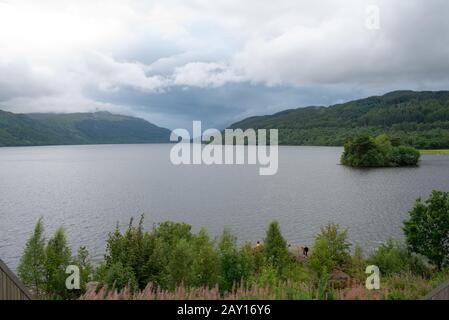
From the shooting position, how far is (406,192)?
292ft

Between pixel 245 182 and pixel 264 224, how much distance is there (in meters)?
54.1

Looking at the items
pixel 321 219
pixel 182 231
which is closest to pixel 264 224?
pixel 321 219

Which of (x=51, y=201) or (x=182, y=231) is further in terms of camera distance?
(x=51, y=201)

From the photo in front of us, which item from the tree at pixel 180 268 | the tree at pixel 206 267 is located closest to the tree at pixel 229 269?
the tree at pixel 206 267

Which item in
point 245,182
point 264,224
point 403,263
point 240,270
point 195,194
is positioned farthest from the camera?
point 245,182

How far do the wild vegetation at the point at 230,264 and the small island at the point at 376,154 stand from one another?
12306cm

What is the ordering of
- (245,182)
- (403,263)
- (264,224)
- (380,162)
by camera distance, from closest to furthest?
(403,263), (264,224), (245,182), (380,162)

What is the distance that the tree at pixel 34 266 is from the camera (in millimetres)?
28750

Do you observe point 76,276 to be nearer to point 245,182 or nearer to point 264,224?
point 264,224

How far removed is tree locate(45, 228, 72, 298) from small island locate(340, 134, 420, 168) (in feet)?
468

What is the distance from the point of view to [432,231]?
3456 cm

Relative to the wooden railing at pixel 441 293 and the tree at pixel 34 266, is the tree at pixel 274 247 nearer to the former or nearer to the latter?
the tree at pixel 34 266
